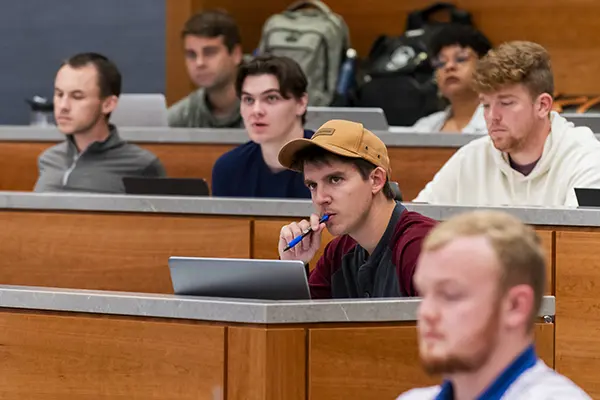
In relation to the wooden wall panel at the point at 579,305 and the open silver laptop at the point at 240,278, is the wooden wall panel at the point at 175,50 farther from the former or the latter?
the open silver laptop at the point at 240,278

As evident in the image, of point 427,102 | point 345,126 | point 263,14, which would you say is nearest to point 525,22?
point 427,102

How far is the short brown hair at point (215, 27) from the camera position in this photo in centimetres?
593

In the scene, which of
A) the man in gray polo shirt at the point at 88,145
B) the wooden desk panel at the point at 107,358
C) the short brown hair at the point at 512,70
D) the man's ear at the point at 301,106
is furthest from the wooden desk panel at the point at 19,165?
the wooden desk panel at the point at 107,358

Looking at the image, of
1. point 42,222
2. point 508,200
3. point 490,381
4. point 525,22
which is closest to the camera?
point 490,381

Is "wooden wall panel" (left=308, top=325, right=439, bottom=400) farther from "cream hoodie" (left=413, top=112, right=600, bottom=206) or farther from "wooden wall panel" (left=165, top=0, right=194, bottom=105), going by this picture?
"wooden wall panel" (left=165, top=0, right=194, bottom=105)

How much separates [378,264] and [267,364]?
0.63 m

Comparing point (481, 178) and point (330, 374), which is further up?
point (481, 178)

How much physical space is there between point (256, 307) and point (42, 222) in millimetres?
1560

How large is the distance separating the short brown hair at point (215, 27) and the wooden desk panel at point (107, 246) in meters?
→ 2.53

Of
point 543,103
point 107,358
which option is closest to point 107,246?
point 107,358

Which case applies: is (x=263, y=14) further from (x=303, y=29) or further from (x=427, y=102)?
(x=427, y=102)

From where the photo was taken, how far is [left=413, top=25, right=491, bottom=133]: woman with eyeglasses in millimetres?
5598

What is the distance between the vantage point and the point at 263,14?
796cm

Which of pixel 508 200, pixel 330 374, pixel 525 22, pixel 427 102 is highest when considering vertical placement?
pixel 525 22
